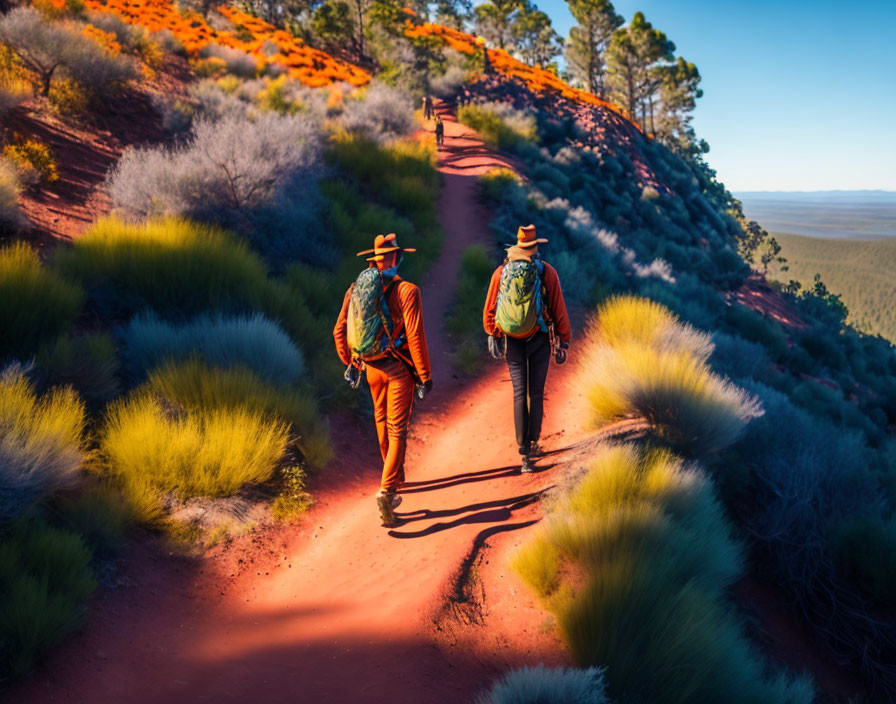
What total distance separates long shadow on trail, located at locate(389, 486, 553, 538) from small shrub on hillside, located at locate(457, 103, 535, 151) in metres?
18.4

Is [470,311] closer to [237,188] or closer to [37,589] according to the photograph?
[237,188]

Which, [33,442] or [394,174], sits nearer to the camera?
[33,442]

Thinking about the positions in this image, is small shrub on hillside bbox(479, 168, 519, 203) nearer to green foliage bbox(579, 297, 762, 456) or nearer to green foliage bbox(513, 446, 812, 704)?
green foliage bbox(579, 297, 762, 456)

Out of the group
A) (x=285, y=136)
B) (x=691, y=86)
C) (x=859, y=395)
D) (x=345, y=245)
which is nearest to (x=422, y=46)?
(x=285, y=136)

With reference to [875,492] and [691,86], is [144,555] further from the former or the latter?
[691,86]

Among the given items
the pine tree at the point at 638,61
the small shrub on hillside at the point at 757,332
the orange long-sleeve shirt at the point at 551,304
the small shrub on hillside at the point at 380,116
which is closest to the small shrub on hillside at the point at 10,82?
the small shrub on hillside at the point at 380,116

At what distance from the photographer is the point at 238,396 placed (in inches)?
203

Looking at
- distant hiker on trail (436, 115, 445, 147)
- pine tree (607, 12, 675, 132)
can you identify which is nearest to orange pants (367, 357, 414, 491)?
distant hiker on trail (436, 115, 445, 147)

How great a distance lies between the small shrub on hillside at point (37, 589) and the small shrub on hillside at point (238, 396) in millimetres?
1731

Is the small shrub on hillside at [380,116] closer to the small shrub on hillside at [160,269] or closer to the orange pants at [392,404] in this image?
the small shrub on hillside at [160,269]

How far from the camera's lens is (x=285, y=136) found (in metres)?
10.9

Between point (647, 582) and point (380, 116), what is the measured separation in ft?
58.2

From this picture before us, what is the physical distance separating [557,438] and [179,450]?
148 inches

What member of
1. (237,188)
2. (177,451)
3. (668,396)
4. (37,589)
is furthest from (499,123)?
(37,589)
